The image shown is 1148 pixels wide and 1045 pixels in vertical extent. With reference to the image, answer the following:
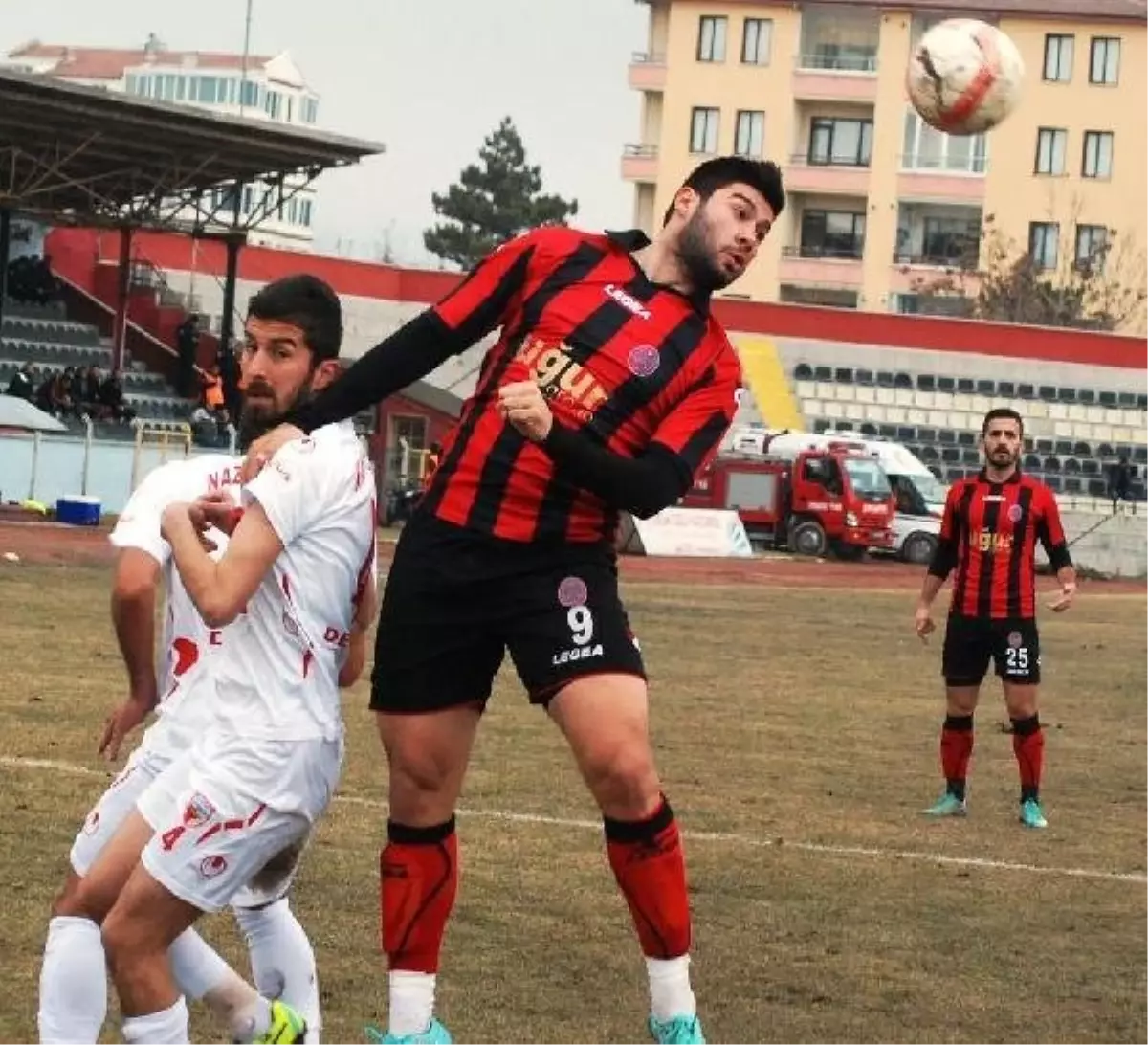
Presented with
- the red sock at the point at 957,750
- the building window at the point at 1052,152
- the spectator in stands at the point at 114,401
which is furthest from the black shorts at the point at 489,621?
the building window at the point at 1052,152

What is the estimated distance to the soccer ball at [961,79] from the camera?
1492 centimetres

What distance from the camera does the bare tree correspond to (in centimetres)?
8362

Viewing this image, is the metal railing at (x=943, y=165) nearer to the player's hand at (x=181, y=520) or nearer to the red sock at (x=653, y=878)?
the red sock at (x=653, y=878)

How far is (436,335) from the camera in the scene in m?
6.58

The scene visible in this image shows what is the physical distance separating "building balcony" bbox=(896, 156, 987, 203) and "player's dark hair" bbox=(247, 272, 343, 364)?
90.6 m

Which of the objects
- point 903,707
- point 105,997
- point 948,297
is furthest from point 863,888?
point 948,297

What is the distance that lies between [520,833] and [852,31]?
86.5m

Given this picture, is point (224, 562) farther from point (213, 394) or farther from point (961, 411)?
point (961, 411)

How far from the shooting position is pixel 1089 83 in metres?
96.6

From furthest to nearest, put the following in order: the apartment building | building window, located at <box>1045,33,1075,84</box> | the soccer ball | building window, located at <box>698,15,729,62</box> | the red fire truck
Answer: building window, located at <box>698,15,729,62</box>, building window, located at <box>1045,33,1075,84</box>, the apartment building, the red fire truck, the soccer ball

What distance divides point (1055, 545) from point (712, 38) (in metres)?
84.8

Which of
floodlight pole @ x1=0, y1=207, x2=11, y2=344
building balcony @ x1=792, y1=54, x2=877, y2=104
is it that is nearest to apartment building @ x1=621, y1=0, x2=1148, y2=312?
building balcony @ x1=792, y1=54, x2=877, y2=104

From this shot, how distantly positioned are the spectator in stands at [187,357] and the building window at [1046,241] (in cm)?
5222

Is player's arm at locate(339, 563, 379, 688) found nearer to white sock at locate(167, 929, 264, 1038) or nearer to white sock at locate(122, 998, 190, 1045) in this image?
white sock at locate(167, 929, 264, 1038)
